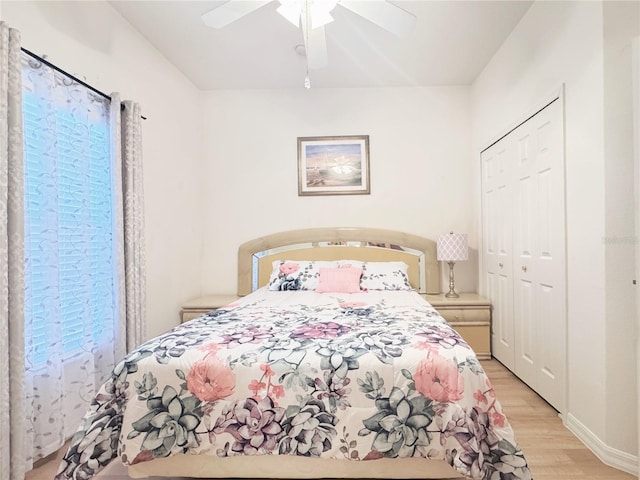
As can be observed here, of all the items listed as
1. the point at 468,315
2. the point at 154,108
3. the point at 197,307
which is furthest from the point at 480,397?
the point at 154,108

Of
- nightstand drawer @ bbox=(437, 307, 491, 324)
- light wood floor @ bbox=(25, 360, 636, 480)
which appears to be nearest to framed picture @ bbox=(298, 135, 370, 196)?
nightstand drawer @ bbox=(437, 307, 491, 324)

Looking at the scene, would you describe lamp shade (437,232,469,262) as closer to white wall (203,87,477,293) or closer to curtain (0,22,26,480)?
white wall (203,87,477,293)

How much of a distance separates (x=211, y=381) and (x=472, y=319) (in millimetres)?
2491

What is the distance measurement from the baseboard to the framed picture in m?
2.54

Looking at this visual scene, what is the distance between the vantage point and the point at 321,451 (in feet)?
4.60

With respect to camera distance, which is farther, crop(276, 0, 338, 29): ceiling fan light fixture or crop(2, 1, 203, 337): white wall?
crop(2, 1, 203, 337): white wall

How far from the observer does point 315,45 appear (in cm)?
218

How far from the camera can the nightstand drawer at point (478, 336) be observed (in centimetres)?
316

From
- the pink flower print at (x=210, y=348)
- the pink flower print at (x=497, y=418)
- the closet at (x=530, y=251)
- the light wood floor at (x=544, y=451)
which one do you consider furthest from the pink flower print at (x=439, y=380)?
the closet at (x=530, y=251)

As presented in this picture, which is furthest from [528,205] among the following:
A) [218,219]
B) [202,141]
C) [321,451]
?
[202,141]

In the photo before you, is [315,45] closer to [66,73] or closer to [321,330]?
[66,73]

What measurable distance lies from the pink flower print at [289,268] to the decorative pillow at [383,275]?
420 millimetres

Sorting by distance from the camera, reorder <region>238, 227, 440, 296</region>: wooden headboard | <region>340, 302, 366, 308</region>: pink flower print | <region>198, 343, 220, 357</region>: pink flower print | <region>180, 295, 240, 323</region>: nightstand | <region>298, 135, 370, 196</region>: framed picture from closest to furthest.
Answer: <region>198, 343, 220, 357</region>: pink flower print → <region>340, 302, 366, 308</region>: pink flower print → <region>180, 295, 240, 323</region>: nightstand → <region>238, 227, 440, 296</region>: wooden headboard → <region>298, 135, 370, 196</region>: framed picture

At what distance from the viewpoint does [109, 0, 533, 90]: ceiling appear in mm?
2459
